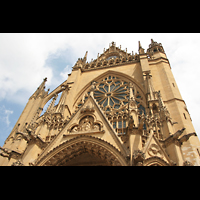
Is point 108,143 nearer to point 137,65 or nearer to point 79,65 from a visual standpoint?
point 137,65

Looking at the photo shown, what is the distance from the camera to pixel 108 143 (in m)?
8.45

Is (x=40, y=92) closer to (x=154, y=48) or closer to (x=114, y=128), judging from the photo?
(x=114, y=128)

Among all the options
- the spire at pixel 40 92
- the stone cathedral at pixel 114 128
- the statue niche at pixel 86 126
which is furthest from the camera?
the spire at pixel 40 92

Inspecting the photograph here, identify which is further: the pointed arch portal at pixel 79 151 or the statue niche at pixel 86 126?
the statue niche at pixel 86 126

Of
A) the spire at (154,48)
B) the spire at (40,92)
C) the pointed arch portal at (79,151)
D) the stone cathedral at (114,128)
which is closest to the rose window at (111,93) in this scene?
the stone cathedral at (114,128)

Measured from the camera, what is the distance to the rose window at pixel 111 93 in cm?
1467

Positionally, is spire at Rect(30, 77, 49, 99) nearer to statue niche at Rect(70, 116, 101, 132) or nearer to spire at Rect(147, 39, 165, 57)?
statue niche at Rect(70, 116, 101, 132)

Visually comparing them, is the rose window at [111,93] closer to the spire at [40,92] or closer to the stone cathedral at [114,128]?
the stone cathedral at [114,128]

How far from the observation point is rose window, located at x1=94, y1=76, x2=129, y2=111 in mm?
14668

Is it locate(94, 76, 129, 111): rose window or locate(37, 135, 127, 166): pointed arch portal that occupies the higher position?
locate(94, 76, 129, 111): rose window

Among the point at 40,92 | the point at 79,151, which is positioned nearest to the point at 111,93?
the point at 79,151

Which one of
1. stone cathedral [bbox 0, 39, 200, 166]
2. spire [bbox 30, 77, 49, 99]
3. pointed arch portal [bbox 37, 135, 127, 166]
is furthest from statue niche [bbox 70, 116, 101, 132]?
spire [bbox 30, 77, 49, 99]

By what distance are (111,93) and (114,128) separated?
5.20m
